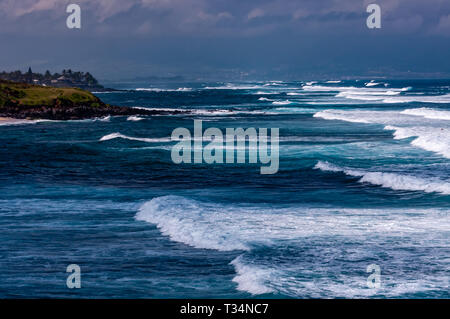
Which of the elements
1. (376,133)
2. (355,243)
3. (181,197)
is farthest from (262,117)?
(355,243)

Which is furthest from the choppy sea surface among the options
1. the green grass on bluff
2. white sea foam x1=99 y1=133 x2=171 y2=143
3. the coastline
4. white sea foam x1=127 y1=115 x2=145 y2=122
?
the green grass on bluff

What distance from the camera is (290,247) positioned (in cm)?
1617

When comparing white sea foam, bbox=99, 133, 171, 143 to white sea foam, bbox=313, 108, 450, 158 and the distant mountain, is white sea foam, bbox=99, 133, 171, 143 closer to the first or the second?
white sea foam, bbox=313, 108, 450, 158

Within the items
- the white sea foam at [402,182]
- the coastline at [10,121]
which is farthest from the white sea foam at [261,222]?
the coastline at [10,121]

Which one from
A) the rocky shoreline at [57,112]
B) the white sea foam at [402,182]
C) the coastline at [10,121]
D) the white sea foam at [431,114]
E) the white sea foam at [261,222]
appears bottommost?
the white sea foam at [261,222]

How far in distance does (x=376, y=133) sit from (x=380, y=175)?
21611 millimetres

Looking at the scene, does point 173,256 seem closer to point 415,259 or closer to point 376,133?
point 415,259

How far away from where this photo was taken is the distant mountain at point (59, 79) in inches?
6924

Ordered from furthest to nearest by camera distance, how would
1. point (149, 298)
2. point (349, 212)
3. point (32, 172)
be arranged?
point (32, 172) < point (349, 212) < point (149, 298)

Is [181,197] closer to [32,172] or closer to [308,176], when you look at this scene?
[308,176]

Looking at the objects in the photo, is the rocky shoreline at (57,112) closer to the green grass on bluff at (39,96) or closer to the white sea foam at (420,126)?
the green grass on bluff at (39,96)

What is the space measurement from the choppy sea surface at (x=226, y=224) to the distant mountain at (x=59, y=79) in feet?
472
